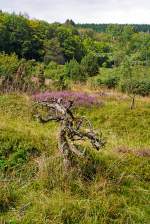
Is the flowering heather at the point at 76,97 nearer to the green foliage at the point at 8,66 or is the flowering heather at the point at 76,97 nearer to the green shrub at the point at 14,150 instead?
the green foliage at the point at 8,66

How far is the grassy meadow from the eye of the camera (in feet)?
20.3

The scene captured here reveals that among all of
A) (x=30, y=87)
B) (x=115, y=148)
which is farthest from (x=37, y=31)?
(x=115, y=148)

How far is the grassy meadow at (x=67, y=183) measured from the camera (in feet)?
20.3

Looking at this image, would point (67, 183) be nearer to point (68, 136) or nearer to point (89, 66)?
point (68, 136)

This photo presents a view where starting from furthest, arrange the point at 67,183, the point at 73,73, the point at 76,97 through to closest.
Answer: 1. the point at 73,73
2. the point at 76,97
3. the point at 67,183

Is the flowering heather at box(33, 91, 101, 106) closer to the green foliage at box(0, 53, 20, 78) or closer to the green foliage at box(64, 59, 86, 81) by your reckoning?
the green foliage at box(0, 53, 20, 78)

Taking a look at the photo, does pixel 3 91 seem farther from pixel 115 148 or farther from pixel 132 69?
pixel 132 69

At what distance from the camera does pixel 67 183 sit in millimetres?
6891

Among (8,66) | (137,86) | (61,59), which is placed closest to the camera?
(8,66)

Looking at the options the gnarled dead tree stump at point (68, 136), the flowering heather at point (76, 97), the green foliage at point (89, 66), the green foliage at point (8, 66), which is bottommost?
the green foliage at point (89, 66)

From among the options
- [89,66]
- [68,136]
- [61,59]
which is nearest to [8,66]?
[89,66]

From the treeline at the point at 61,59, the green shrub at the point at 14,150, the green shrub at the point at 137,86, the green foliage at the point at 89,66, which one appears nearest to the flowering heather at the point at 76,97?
the treeline at the point at 61,59

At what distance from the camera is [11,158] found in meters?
7.85

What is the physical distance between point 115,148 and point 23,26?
45.3m
